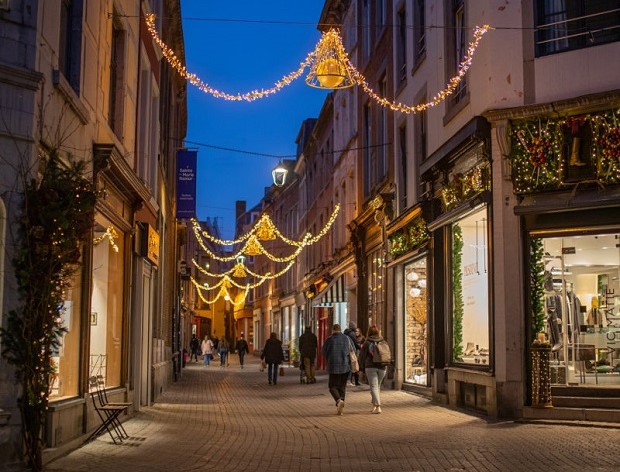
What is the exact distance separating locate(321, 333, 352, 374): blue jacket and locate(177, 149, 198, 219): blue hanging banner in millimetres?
11812

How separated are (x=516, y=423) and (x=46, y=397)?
8.02 meters

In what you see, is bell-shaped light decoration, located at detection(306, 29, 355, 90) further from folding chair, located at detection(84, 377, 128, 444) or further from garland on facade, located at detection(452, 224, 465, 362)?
folding chair, located at detection(84, 377, 128, 444)

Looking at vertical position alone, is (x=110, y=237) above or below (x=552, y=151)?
below

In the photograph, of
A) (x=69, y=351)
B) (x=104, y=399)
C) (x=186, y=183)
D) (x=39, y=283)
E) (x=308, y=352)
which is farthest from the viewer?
(x=186, y=183)

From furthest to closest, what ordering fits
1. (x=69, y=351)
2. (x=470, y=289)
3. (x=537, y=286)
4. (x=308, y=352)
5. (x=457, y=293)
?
(x=308, y=352) < (x=457, y=293) < (x=470, y=289) < (x=537, y=286) < (x=69, y=351)

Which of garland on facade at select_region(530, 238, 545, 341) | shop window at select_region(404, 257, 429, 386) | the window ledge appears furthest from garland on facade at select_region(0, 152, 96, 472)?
shop window at select_region(404, 257, 429, 386)

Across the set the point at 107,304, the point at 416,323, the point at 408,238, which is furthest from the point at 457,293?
the point at 107,304

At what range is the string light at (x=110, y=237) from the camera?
48.3 feet

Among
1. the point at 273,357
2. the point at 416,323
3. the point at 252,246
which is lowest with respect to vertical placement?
the point at 273,357

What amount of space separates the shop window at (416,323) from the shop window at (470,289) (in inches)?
118

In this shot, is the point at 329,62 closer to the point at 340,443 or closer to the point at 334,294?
the point at 340,443

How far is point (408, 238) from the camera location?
22859mm

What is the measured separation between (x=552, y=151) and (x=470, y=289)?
374 centimetres

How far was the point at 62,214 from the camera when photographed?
10148mm
